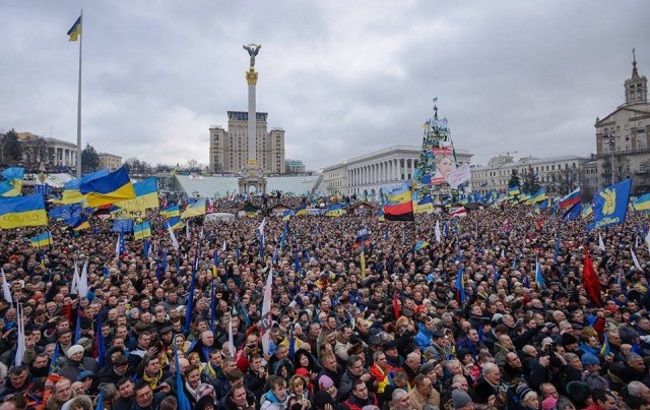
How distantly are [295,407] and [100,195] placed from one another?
9.60 m

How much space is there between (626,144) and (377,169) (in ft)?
154

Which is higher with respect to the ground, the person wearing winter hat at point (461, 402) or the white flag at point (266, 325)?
the white flag at point (266, 325)

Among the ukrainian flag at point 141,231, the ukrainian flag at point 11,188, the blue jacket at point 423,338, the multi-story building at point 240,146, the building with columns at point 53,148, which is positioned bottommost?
the blue jacket at point 423,338

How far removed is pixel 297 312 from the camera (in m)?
7.07

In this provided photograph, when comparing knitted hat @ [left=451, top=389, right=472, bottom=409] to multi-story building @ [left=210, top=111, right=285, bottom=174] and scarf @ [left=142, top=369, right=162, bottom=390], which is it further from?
multi-story building @ [left=210, top=111, right=285, bottom=174]

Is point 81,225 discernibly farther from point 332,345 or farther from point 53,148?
point 53,148

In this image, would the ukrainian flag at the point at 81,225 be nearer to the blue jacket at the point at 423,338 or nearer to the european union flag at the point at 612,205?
the blue jacket at the point at 423,338

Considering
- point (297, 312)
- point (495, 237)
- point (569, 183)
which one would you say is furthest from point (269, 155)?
point (297, 312)

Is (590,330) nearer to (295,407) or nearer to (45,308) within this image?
(295,407)

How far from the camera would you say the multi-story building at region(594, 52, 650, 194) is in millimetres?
65562

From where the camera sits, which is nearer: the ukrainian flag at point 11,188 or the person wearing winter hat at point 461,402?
the person wearing winter hat at point 461,402

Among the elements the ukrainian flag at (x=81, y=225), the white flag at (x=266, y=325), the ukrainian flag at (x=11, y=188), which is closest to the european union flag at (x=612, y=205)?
the white flag at (x=266, y=325)

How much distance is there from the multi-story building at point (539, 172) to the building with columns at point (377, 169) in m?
9.38

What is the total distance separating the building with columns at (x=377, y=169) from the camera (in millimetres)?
90500
